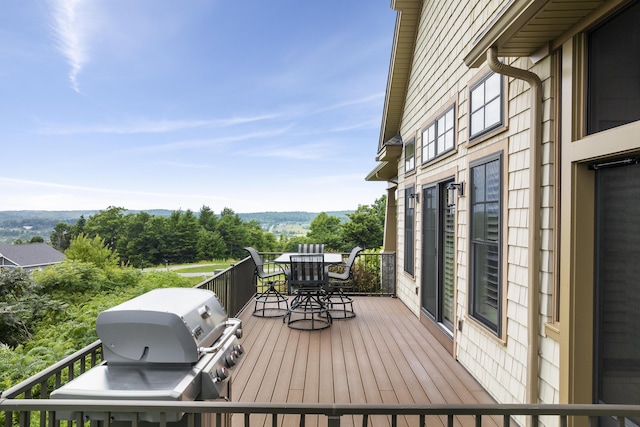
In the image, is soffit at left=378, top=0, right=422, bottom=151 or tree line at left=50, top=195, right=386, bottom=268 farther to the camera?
tree line at left=50, top=195, right=386, bottom=268

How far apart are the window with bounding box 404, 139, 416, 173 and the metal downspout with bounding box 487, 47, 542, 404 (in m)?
3.82

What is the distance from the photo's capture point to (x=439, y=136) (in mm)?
4859

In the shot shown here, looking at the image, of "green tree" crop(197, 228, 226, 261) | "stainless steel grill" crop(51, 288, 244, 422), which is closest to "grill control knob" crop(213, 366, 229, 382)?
"stainless steel grill" crop(51, 288, 244, 422)

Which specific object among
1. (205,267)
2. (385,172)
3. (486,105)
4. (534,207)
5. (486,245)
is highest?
(385,172)

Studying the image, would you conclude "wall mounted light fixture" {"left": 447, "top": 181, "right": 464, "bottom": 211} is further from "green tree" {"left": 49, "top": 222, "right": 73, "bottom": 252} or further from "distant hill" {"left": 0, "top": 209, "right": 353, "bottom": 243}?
"green tree" {"left": 49, "top": 222, "right": 73, "bottom": 252}

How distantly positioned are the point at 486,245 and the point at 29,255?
121 ft

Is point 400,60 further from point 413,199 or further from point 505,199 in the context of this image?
point 505,199

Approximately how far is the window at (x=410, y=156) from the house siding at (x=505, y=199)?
1060mm

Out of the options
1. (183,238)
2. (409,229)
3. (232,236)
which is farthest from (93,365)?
(232,236)

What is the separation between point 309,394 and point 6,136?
38.9 meters

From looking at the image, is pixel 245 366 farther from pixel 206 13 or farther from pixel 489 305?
pixel 206 13

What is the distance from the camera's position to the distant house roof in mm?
28481

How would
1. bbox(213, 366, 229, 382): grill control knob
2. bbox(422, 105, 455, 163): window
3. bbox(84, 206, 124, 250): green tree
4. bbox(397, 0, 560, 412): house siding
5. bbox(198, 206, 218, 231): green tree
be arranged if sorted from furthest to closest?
bbox(198, 206, 218, 231): green tree, bbox(84, 206, 124, 250): green tree, bbox(422, 105, 455, 163): window, bbox(397, 0, 560, 412): house siding, bbox(213, 366, 229, 382): grill control knob

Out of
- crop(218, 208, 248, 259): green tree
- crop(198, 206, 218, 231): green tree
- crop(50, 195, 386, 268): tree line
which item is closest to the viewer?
crop(50, 195, 386, 268): tree line
